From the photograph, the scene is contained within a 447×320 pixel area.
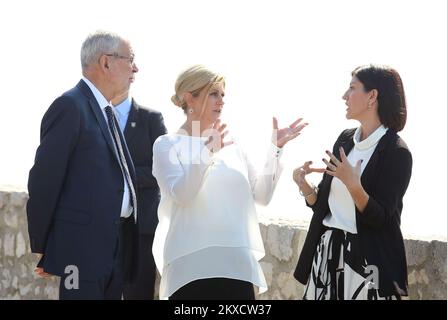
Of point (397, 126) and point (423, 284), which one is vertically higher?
point (397, 126)

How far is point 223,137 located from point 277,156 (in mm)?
311

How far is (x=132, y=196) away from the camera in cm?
460

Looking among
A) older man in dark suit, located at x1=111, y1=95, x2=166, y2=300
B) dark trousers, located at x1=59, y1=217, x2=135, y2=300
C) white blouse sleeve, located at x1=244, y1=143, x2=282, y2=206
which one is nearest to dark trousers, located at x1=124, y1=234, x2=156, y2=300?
older man in dark suit, located at x1=111, y1=95, x2=166, y2=300

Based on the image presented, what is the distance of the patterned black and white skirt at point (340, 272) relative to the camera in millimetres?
4441

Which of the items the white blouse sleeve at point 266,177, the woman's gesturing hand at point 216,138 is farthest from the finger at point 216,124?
the white blouse sleeve at point 266,177

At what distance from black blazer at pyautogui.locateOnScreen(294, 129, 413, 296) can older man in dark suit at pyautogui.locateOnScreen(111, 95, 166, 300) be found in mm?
1582

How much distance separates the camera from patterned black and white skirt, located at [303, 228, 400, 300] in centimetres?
444

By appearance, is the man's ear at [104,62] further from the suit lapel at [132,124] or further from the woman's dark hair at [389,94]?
the woman's dark hair at [389,94]

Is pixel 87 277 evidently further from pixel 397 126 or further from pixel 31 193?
pixel 397 126

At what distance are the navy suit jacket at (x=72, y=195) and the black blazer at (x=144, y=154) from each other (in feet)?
3.45
